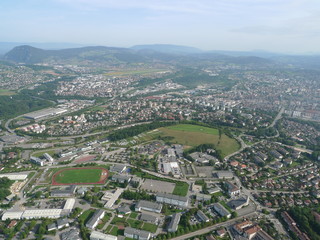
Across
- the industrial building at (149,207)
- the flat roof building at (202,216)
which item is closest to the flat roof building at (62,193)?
the industrial building at (149,207)

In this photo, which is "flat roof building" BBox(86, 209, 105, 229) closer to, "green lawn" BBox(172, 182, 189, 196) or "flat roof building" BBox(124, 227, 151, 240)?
"flat roof building" BBox(124, 227, 151, 240)

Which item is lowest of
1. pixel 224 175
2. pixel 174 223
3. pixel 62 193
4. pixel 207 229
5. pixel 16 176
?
pixel 16 176

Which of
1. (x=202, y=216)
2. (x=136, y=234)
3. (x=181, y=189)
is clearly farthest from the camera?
(x=181, y=189)

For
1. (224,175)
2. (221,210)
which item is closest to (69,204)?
(221,210)

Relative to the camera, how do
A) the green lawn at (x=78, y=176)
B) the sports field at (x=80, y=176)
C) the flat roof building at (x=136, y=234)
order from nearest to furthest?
the flat roof building at (x=136, y=234) → the sports field at (x=80, y=176) → the green lawn at (x=78, y=176)

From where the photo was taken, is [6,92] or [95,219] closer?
[95,219]

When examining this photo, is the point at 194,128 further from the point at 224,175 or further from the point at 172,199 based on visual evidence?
the point at 172,199

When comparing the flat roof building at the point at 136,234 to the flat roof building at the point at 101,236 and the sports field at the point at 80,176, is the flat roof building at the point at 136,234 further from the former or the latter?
the sports field at the point at 80,176
